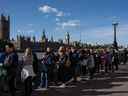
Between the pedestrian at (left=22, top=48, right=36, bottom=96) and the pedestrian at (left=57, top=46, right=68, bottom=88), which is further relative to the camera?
the pedestrian at (left=57, top=46, right=68, bottom=88)

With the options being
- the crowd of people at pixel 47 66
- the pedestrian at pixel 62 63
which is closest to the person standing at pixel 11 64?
the crowd of people at pixel 47 66

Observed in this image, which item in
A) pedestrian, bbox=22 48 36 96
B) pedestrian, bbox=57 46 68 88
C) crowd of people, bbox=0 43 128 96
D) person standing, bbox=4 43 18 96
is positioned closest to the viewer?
person standing, bbox=4 43 18 96

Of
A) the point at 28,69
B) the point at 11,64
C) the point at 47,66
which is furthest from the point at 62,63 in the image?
the point at 11,64

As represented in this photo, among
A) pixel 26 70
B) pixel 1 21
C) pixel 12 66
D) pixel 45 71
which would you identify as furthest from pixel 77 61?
pixel 1 21

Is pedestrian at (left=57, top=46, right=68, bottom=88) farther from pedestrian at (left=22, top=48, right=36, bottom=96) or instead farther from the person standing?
the person standing

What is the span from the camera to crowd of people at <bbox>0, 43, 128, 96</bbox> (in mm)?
11617

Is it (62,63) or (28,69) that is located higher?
(62,63)

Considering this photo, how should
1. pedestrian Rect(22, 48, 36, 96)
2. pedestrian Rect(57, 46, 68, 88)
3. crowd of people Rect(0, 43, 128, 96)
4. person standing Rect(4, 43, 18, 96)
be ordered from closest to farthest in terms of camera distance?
1. person standing Rect(4, 43, 18, 96)
2. crowd of people Rect(0, 43, 128, 96)
3. pedestrian Rect(22, 48, 36, 96)
4. pedestrian Rect(57, 46, 68, 88)

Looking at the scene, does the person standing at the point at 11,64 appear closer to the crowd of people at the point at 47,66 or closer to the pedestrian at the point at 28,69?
the crowd of people at the point at 47,66

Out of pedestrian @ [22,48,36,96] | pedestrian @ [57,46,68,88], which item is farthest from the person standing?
pedestrian @ [57,46,68,88]

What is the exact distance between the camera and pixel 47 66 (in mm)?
16469

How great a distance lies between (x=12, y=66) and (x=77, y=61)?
8.59 metres

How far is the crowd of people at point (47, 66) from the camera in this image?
11.6 m

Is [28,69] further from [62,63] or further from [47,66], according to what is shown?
[62,63]
